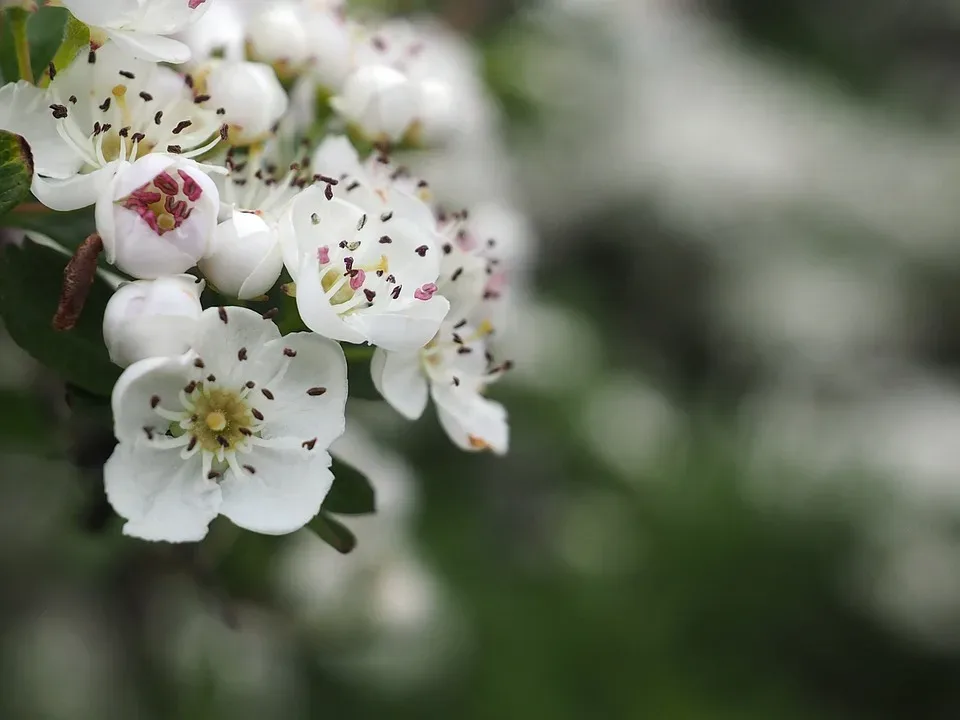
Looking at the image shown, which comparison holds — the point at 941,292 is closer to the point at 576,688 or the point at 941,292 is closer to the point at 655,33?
the point at 655,33

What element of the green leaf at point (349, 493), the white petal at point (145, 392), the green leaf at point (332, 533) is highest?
the white petal at point (145, 392)

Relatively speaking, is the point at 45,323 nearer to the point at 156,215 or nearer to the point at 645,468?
the point at 156,215

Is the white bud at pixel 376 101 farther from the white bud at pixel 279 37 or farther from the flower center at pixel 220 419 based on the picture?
the flower center at pixel 220 419

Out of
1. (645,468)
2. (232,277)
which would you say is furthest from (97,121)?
(645,468)

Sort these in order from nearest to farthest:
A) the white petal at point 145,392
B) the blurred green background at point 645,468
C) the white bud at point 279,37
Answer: the white petal at point 145,392
the white bud at point 279,37
the blurred green background at point 645,468

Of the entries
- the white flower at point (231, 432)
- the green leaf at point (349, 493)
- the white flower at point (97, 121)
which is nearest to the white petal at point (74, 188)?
the white flower at point (97, 121)

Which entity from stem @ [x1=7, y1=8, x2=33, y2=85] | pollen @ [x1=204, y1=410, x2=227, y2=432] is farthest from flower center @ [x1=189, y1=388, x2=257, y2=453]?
stem @ [x1=7, y1=8, x2=33, y2=85]
